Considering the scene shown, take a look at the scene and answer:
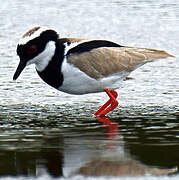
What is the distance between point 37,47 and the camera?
343 inches

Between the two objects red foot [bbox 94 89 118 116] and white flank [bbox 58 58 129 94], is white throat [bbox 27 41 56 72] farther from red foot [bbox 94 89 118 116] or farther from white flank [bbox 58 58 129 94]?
red foot [bbox 94 89 118 116]

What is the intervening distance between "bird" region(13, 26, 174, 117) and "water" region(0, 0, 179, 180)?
1.31ft

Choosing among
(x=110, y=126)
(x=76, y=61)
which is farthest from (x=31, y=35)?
(x=110, y=126)

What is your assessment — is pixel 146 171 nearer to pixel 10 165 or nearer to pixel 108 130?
pixel 10 165

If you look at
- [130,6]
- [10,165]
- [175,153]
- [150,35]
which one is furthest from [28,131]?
[130,6]

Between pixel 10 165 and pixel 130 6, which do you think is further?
pixel 130 6

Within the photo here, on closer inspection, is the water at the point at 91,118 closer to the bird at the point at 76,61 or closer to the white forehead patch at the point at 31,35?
the bird at the point at 76,61

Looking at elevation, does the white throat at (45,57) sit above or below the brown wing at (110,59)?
above

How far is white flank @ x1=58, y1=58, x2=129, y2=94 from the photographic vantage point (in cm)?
870

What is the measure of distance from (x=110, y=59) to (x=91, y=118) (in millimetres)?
1182

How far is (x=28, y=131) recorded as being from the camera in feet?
25.6

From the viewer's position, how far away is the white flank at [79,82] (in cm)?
870

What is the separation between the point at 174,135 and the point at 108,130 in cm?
91

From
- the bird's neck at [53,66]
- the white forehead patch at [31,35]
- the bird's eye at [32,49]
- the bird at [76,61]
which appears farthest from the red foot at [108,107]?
the white forehead patch at [31,35]
